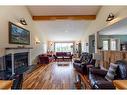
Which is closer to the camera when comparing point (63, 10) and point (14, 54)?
point (14, 54)

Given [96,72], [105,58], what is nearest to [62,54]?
[105,58]

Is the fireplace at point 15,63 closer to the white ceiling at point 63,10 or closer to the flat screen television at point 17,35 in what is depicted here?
the flat screen television at point 17,35

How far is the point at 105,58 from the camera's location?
749cm

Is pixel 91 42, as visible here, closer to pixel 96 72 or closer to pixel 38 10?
pixel 38 10

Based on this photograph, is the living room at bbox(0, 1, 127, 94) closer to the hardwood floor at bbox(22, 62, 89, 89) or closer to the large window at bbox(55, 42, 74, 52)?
the hardwood floor at bbox(22, 62, 89, 89)

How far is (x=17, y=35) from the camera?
7246mm

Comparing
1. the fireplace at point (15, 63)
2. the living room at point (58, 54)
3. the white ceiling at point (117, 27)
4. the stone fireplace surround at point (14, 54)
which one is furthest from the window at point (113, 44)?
the fireplace at point (15, 63)

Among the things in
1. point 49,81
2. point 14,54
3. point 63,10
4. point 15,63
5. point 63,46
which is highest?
point 63,10

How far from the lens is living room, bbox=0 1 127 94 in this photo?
16.9 ft

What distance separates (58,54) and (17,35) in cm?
842

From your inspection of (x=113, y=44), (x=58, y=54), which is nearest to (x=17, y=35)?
(x=113, y=44)

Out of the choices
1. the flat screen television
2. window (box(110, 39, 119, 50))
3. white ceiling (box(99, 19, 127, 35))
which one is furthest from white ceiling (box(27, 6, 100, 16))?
window (box(110, 39, 119, 50))

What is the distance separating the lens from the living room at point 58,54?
5156 mm

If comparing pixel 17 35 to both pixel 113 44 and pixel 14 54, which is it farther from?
pixel 113 44
